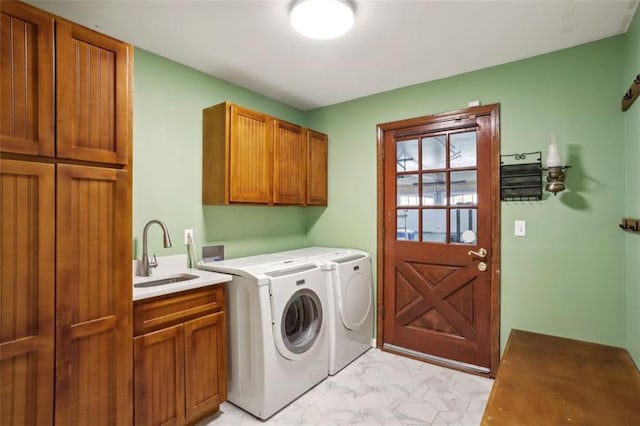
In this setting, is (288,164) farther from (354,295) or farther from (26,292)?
(26,292)

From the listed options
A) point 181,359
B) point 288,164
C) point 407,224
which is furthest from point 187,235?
point 407,224

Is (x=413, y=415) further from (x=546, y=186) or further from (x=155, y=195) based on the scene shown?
(x=155, y=195)

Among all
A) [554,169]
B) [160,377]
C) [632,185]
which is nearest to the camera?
[160,377]

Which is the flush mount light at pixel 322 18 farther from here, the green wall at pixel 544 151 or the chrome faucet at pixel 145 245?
the chrome faucet at pixel 145 245

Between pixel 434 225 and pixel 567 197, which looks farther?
pixel 434 225

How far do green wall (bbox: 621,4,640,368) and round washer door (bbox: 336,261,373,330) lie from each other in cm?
178

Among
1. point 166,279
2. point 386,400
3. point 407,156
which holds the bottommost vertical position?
point 386,400

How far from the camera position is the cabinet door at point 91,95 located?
143 cm

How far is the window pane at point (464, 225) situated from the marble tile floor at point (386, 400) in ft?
3.54

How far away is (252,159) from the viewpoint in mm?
2684

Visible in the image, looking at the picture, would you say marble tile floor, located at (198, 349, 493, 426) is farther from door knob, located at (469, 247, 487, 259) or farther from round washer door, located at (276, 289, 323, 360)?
door knob, located at (469, 247, 487, 259)

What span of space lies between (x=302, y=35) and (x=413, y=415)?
254cm

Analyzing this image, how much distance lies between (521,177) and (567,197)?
0.31 meters

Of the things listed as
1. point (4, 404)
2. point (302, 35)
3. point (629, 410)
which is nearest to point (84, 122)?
point (4, 404)
